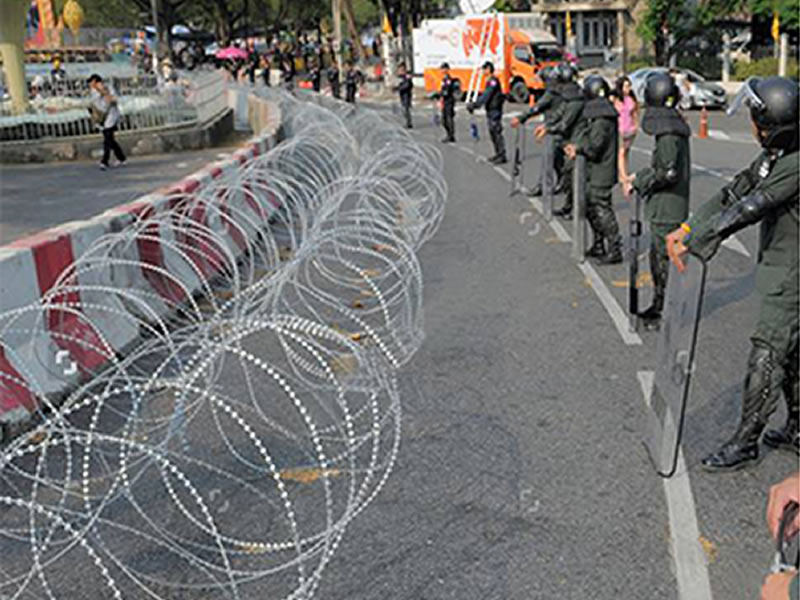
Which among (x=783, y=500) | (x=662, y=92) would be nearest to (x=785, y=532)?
(x=783, y=500)

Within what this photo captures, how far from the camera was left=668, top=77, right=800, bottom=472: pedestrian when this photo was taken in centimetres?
466

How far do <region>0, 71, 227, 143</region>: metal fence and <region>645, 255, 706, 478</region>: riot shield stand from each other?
2029cm

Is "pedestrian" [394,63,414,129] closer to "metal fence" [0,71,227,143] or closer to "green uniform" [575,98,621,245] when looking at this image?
"metal fence" [0,71,227,143]

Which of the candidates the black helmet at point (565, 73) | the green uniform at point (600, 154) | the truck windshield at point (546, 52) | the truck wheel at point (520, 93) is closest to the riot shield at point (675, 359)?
the green uniform at point (600, 154)

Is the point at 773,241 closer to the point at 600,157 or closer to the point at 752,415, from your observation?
the point at 752,415

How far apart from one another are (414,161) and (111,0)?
276 feet

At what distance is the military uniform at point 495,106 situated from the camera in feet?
63.2

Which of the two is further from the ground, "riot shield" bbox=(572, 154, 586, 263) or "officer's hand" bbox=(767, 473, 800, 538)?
"officer's hand" bbox=(767, 473, 800, 538)

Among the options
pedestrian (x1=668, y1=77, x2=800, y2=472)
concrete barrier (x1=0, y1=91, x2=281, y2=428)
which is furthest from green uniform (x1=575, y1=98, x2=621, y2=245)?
pedestrian (x1=668, y1=77, x2=800, y2=472)

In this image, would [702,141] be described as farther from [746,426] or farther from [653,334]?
[746,426]

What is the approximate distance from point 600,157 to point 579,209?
76 centimetres

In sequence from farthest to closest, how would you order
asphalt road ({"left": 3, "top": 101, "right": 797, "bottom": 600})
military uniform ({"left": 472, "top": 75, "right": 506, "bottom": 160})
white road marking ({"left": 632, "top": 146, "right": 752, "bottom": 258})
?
military uniform ({"left": 472, "top": 75, "right": 506, "bottom": 160}) < white road marking ({"left": 632, "top": 146, "right": 752, "bottom": 258}) < asphalt road ({"left": 3, "top": 101, "right": 797, "bottom": 600})

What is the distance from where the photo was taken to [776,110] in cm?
470

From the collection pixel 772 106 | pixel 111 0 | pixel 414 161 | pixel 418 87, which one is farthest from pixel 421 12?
pixel 772 106
